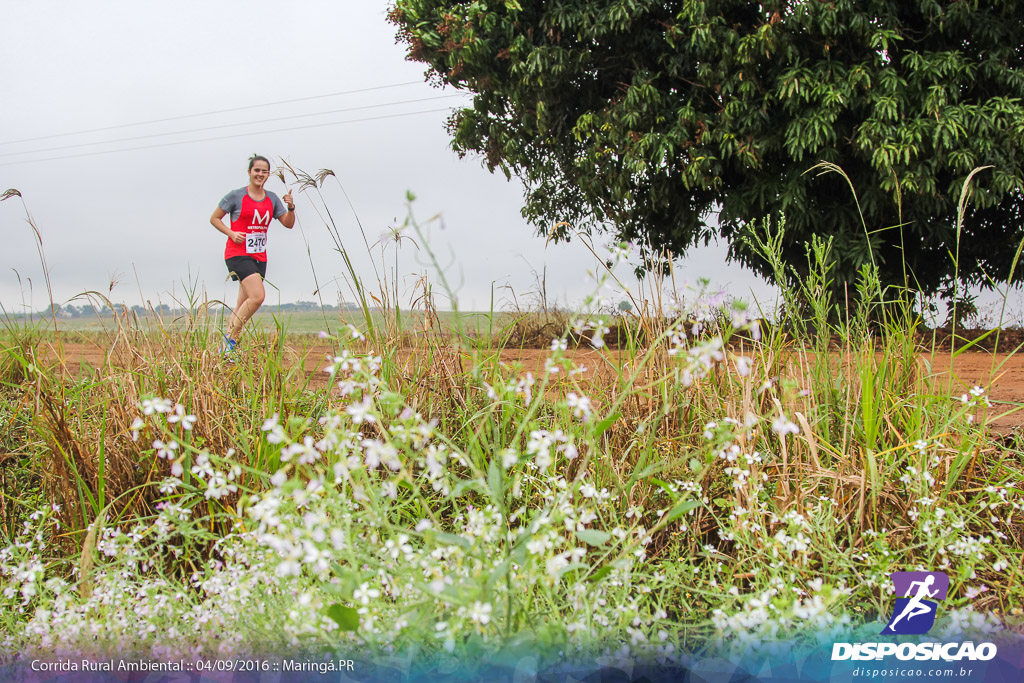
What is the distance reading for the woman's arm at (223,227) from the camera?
18.1 ft

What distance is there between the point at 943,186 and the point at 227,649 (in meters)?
11.0

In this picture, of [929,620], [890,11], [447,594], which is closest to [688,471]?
[929,620]

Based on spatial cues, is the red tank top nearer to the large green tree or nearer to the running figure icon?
the running figure icon

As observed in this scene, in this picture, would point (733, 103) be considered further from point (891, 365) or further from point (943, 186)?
point (891, 365)

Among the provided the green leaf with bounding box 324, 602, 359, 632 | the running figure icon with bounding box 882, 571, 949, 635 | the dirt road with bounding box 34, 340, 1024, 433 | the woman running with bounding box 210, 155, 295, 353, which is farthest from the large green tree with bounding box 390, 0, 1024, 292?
the green leaf with bounding box 324, 602, 359, 632

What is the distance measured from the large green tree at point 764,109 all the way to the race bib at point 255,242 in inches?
225

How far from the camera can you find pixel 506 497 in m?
2.57

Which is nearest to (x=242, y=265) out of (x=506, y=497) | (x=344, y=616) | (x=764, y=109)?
(x=506, y=497)

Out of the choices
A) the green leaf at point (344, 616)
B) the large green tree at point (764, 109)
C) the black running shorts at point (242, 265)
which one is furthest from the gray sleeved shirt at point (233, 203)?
the large green tree at point (764, 109)

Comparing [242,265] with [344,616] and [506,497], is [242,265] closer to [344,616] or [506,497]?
[506,497]

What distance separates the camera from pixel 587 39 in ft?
35.7

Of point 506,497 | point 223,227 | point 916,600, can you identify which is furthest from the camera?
point 223,227

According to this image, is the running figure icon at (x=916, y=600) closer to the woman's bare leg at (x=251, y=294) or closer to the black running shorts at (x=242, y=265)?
the woman's bare leg at (x=251, y=294)

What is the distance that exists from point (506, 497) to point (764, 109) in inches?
334
